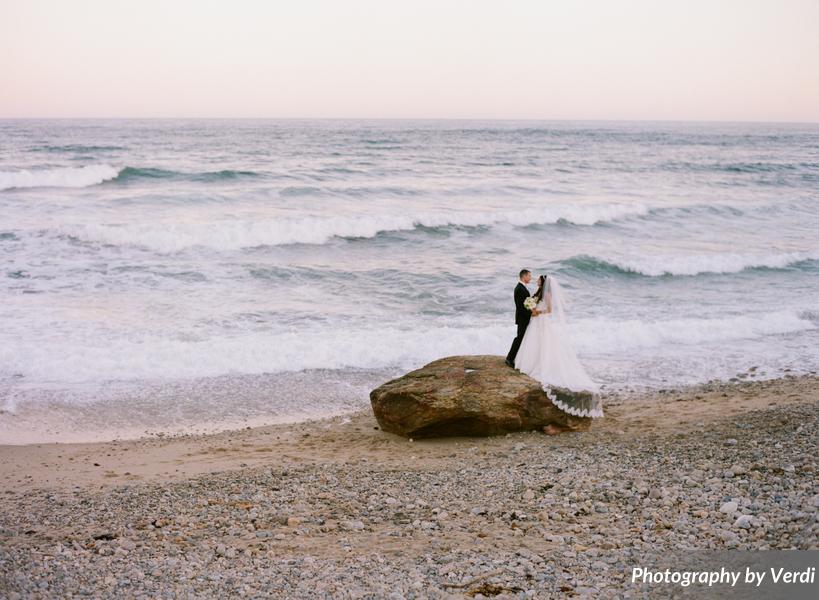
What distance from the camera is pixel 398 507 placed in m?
7.63

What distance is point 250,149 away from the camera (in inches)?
2047

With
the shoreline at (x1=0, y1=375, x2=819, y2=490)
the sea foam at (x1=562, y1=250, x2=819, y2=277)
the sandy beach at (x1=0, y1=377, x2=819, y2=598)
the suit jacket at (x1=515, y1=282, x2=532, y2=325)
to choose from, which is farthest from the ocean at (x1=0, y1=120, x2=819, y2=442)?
the suit jacket at (x1=515, y1=282, x2=532, y2=325)

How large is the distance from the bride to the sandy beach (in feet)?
1.55

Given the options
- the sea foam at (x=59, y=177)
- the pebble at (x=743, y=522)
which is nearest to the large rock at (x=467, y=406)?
the pebble at (x=743, y=522)

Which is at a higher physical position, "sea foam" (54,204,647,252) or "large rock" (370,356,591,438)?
"sea foam" (54,204,647,252)

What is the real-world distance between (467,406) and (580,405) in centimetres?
170

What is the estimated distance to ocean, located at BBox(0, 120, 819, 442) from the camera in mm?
13289

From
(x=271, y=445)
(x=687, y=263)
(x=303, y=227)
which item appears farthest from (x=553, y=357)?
(x=303, y=227)

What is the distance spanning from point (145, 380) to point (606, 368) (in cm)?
887

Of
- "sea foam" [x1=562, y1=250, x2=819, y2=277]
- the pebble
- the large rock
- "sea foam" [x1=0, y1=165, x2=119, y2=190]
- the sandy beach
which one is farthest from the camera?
"sea foam" [x1=0, y1=165, x2=119, y2=190]

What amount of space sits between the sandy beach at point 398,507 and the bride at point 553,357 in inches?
18.6

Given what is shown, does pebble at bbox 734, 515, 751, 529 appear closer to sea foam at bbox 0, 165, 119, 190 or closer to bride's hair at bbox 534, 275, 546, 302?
bride's hair at bbox 534, 275, 546, 302

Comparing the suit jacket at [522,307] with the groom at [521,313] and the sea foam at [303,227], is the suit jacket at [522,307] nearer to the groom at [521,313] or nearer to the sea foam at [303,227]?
the groom at [521,313]

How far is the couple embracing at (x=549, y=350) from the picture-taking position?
1056cm
